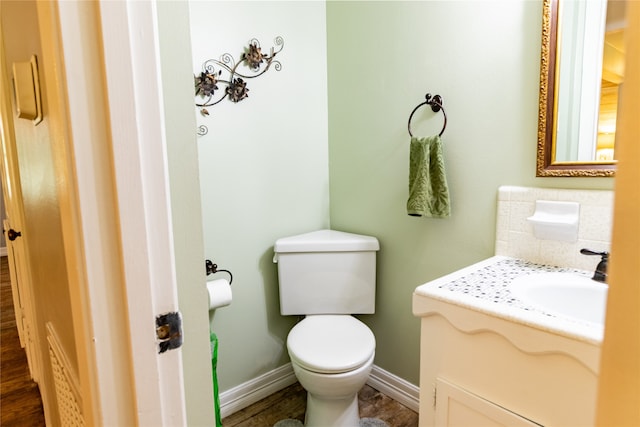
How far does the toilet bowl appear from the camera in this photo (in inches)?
57.9

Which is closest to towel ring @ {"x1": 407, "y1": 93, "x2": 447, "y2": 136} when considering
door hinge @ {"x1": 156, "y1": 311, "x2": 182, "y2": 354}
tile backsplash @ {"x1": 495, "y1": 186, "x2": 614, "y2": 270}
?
tile backsplash @ {"x1": 495, "y1": 186, "x2": 614, "y2": 270}

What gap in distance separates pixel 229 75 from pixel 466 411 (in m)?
1.56

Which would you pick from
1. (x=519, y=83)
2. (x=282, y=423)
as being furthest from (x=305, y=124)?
(x=282, y=423)

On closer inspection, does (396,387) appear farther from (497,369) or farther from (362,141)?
(362,141)

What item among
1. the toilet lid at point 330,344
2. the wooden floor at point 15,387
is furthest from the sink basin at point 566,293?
the wooden floor at point 15,387

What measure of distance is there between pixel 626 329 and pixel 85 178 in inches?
23.3

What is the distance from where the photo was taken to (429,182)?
1.56 meters

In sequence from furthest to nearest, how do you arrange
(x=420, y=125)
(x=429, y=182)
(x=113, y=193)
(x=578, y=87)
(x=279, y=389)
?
(x=279, y=389), (x=420, y=125), (x=429, y=182), (x=578, y=87), (x=113, y=193)

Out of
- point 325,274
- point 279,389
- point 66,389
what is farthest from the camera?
point 279,389

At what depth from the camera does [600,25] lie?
1196mm

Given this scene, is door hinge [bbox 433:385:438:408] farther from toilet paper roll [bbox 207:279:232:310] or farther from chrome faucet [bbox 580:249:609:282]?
toilet paper roll [bbox 207:279:232:310]

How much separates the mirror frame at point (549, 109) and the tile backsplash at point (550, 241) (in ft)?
0.22

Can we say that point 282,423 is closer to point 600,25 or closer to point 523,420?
point 523,420

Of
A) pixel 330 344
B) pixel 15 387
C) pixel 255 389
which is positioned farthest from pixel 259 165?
pixel 15 387
